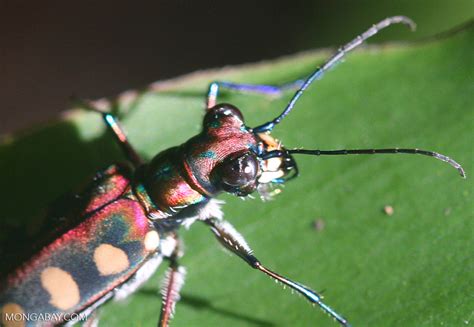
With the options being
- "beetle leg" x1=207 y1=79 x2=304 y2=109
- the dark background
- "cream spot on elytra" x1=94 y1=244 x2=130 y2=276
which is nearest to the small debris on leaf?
"beetle leg" x1=207 y1=79 x2=304 y2=109

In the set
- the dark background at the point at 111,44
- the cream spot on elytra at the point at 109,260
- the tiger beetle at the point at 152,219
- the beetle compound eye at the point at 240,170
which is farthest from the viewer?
the dark background at the point at 111,44

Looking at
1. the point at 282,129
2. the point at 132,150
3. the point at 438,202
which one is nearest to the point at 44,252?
the point at 132,150

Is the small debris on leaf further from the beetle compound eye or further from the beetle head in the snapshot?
the beetle compound eye

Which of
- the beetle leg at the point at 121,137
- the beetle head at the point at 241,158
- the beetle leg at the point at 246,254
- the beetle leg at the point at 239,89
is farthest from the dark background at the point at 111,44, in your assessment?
the beetle leg at the point at 246,254

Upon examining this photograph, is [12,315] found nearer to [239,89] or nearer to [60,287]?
[60,287]

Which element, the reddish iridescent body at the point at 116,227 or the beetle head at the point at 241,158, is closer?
the beetle head at the point at 241,158

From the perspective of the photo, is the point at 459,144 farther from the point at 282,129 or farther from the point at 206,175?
the point at 206,175

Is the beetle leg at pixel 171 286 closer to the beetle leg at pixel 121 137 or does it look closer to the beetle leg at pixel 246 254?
the beetle leg at pixel 246 254
